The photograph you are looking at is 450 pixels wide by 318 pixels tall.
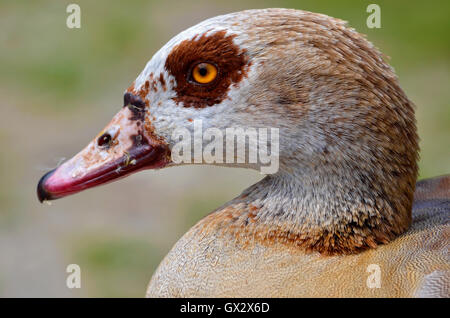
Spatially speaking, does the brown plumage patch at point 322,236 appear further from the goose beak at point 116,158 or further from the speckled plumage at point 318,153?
the goose beak at point 116,158

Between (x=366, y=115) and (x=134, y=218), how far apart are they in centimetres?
176

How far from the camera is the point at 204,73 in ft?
4.37

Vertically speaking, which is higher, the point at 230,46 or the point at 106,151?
the point at 230,46

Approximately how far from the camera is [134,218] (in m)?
2.86

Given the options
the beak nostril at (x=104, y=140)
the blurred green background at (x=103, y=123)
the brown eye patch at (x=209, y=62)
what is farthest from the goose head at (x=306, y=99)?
the blurred green background at (x=103, y=123)

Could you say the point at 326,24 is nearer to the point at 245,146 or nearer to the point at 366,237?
the point at 245,146

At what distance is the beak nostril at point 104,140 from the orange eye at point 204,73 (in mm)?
255

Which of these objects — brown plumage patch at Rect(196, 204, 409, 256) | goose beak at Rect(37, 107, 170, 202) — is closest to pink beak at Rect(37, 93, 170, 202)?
goose beak at Rect(37, 107, 170, 202)

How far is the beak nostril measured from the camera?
142cm

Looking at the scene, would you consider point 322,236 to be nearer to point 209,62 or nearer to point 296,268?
point 296,268

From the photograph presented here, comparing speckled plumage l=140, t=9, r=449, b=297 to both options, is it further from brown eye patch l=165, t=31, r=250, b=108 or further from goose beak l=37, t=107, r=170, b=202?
goose beak l=37, t=107, r=170, b=202

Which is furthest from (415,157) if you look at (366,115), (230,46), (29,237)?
(29,237)

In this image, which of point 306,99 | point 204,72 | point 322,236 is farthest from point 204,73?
point 322,236
